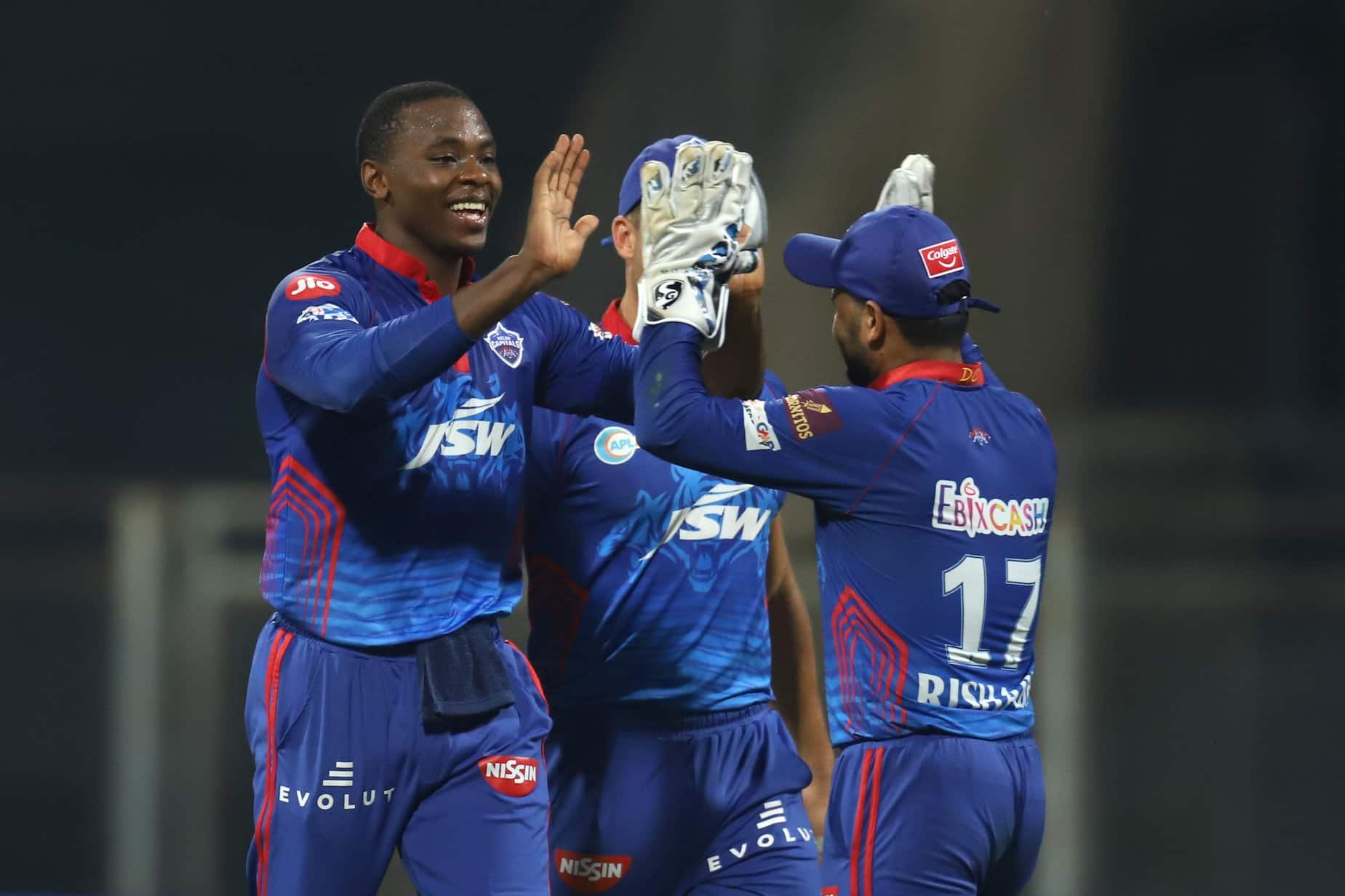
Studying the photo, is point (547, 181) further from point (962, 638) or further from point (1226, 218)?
point (1226, 218)

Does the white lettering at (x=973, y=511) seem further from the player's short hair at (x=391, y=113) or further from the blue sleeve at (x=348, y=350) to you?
the player's short hair at (x=391, y=113)

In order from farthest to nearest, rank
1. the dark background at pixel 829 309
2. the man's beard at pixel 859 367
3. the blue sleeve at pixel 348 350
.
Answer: the dark background at pixel 829 309
the man's beard at pixel 859 367
the blue sleeve at pixel 348 350

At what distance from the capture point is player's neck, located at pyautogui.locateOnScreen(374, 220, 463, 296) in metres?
2.51

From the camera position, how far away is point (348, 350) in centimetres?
215

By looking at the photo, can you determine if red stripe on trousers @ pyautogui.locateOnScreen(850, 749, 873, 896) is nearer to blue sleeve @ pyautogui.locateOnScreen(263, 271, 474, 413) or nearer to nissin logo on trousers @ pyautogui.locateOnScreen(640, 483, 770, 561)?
nissin logo on trousers @ pyautogui.locateOnScreen(640, 483, 770, 561)

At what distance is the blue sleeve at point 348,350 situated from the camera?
209 cm

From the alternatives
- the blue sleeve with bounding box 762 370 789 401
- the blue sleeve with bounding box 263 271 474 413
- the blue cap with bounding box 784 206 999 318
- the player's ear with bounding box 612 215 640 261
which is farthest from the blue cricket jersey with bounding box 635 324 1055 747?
the player's ear with bounding box 612 215 640 261

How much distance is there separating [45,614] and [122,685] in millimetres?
313

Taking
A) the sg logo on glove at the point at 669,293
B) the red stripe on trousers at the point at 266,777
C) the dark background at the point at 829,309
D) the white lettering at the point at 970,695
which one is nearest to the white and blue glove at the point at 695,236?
→ the sg logo on glove at the point at 669,293

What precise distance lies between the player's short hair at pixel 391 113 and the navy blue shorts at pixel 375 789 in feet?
2.53

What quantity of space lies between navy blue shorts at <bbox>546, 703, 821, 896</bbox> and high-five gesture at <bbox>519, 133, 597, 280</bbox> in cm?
95

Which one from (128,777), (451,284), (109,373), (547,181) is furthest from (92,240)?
(547,181)

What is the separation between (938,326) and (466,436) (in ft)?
2.38

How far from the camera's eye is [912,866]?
2.22 m
